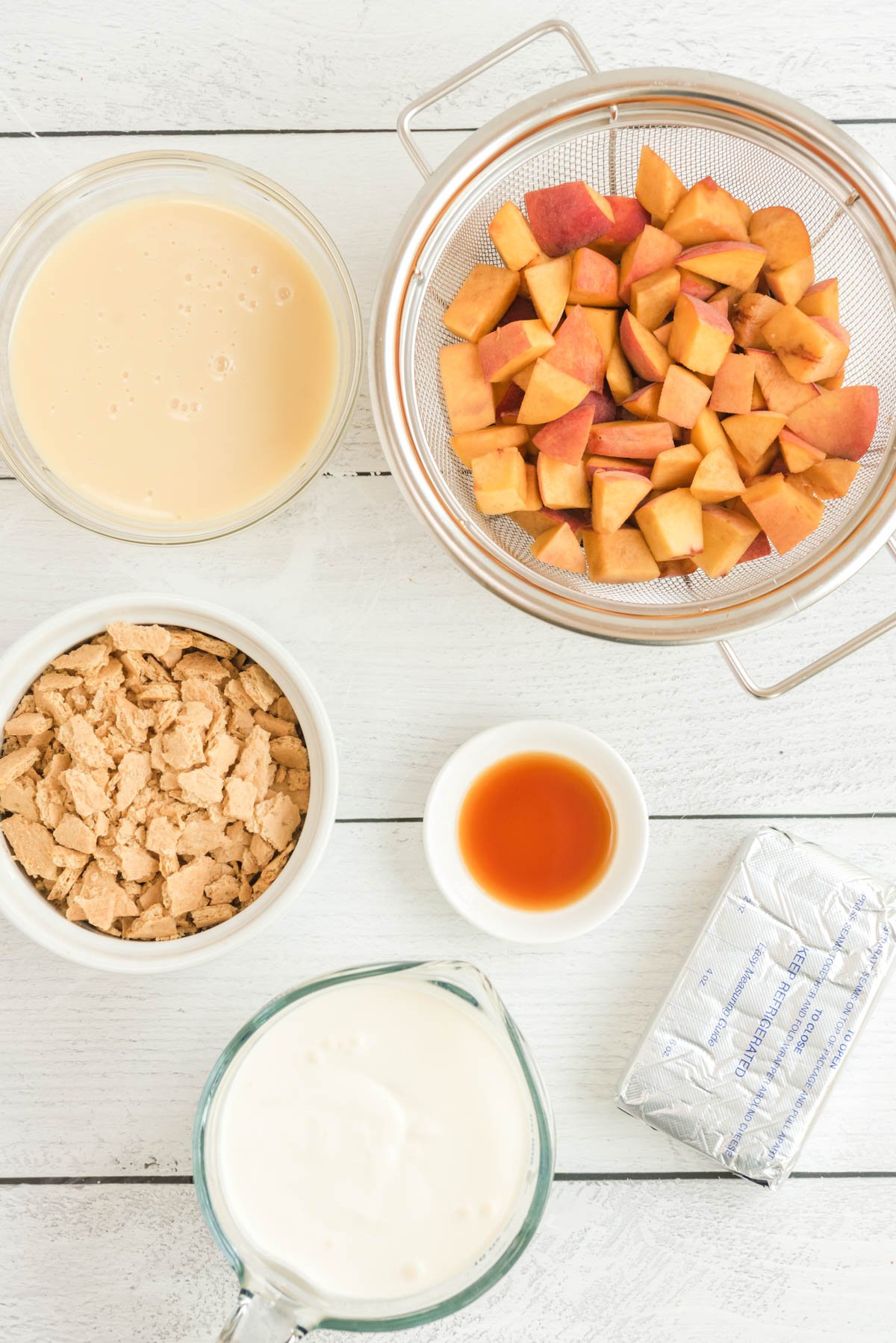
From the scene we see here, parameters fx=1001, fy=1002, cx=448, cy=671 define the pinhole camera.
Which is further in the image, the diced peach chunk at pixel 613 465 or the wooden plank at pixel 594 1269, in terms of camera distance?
the wooden plank at pixel 594 1269

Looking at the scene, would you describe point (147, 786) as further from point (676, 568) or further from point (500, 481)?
point (676, 568)

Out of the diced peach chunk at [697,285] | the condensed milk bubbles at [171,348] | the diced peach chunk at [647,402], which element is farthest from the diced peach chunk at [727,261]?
the condensed milk bubbles at [171,348]

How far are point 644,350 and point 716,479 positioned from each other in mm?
133

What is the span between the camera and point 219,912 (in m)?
1.01

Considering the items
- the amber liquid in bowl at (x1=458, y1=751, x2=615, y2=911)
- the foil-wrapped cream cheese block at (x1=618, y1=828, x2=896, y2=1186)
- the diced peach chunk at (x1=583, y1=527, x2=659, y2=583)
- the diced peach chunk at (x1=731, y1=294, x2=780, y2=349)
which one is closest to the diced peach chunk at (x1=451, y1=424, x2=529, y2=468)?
the diced peach chunk at (x1=583, y1=527, x2=659, y2=583)

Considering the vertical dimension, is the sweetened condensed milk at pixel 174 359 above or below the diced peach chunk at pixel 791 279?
below

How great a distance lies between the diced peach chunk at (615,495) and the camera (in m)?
0.88

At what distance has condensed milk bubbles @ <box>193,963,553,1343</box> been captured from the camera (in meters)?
0.90

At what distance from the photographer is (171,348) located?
3.34 ft

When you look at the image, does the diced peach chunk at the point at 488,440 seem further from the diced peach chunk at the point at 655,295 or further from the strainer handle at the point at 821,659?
the strainer handle at the point at 821,659

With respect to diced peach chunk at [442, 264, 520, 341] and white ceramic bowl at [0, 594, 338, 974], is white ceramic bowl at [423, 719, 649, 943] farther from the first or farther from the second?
diced peach chunk at [442, 264, 520, 341]

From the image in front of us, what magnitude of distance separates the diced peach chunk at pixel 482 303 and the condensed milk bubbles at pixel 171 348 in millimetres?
136

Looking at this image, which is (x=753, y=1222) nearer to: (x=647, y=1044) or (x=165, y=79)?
(x=647, y=1044)

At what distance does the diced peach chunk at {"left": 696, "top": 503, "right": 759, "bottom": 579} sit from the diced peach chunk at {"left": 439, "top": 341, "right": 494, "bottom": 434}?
225 millimetres
